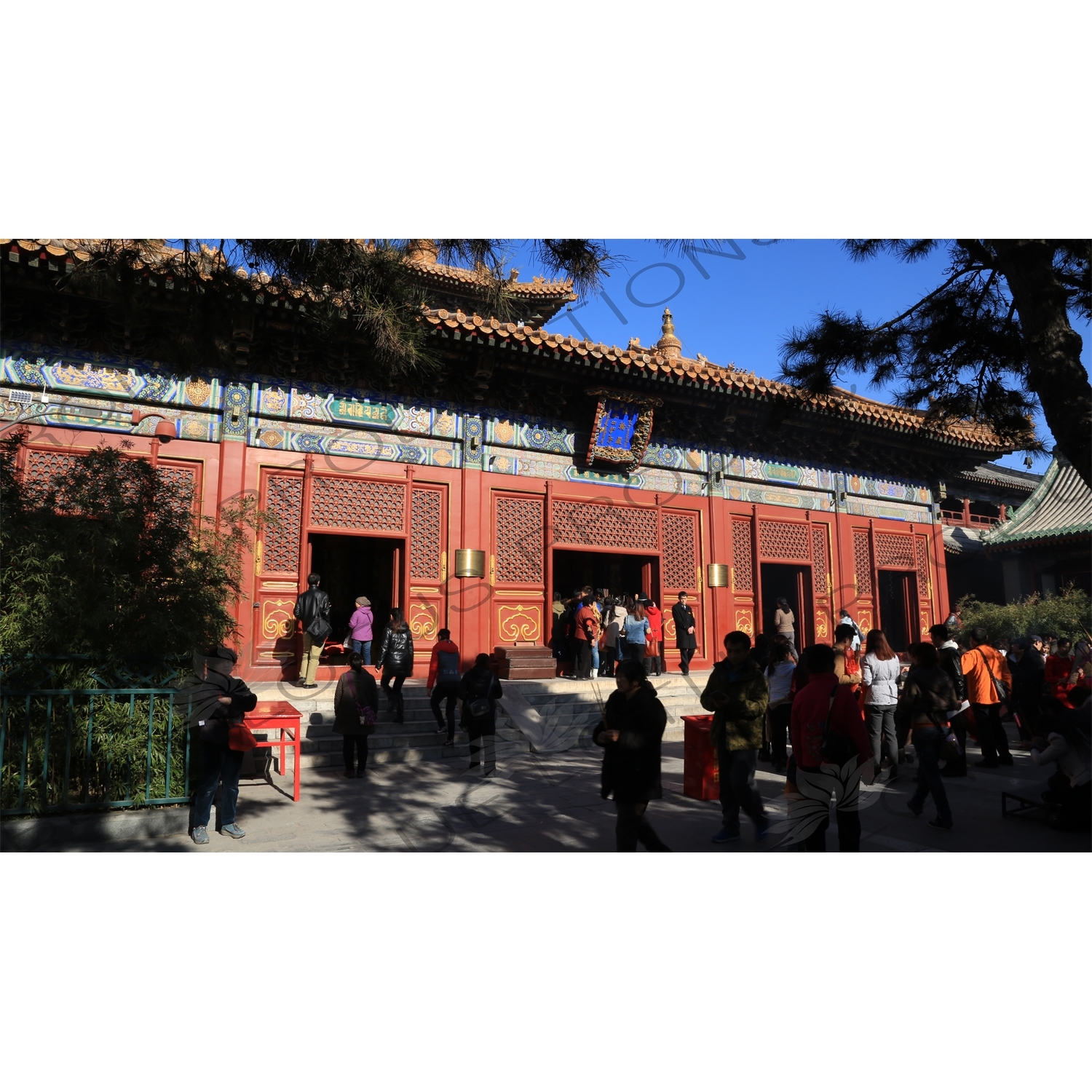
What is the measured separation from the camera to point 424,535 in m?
10.1

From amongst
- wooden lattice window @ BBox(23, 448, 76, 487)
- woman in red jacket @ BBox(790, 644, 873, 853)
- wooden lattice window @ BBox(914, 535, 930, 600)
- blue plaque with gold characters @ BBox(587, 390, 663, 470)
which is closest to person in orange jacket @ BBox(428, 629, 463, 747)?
woman in red jacket @ BBox(790, 644, 873, 853)

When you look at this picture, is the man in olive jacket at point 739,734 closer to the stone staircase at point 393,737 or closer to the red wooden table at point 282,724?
the red wooden table at point 282,724

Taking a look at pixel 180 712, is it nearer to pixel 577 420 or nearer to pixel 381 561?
pixel 577 420

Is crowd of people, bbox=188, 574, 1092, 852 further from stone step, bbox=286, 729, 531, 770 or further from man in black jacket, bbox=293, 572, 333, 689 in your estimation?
stone step, bbox=286, 729, 531, 770

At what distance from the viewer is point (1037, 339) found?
4.09 m

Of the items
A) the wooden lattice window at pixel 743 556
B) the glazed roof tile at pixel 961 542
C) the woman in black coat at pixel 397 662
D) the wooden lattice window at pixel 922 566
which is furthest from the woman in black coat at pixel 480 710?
the glazed roof tile at pixel 961 542

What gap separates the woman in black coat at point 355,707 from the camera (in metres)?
6.34

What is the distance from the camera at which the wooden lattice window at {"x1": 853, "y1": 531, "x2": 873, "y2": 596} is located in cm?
1380

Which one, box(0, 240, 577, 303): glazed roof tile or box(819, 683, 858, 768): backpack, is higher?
box(0, 240, 577, 303): glazed roof tile

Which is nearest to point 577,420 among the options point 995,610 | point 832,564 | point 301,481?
point 301,481

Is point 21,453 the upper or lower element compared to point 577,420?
lower

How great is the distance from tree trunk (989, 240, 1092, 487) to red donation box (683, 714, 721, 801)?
299 centimetres

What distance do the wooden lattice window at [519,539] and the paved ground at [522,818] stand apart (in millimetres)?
4090

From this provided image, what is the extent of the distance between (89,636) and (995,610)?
14800 millimetres
